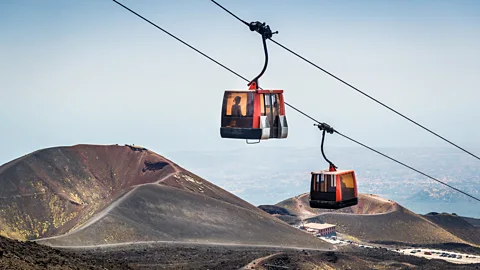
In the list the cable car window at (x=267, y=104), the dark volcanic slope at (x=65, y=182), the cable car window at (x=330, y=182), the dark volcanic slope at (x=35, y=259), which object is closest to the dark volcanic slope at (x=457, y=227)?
Answer: the dark volcanic slope at (x=65, y=182)

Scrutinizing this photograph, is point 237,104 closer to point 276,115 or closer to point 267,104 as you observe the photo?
point 267,104

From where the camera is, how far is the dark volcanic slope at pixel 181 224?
10569 centimetres

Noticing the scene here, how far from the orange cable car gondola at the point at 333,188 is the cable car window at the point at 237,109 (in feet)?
14.8

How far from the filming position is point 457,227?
170875 millimetres

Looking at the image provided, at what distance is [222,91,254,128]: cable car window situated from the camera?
1056 inches

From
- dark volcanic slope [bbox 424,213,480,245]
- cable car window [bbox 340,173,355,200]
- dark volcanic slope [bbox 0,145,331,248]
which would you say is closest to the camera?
cable car window [bbox 340,173,355,200]

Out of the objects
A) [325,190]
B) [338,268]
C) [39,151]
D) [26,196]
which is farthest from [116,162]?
[325,190]

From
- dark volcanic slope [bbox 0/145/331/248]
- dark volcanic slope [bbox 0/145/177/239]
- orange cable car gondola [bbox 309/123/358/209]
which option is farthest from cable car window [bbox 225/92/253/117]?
dark volcanic slope [bbox 0/145/177/239]

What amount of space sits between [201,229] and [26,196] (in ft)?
126

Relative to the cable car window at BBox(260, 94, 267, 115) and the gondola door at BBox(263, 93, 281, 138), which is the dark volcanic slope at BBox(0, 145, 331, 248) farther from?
the cable car window at BBox(260, 94, 267, 115)

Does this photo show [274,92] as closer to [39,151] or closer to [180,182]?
[180,182]

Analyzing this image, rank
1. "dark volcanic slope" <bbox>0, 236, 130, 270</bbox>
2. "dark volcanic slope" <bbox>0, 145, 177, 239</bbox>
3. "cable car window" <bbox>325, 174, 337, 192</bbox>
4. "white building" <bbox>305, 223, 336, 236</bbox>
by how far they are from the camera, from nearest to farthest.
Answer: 1. "cable car window" <bbox>325, 174, 337, 192</bbox>
2. "dark volcanic slope" <bbox>0, 236, 130, 270</bbox>
3. "dark volcanic slope" <bbox>0, 145, 177, 239</bbox>
4. "white building" <bbox>305, 223, 336, 236</bbox>

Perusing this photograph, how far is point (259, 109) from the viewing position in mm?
26859

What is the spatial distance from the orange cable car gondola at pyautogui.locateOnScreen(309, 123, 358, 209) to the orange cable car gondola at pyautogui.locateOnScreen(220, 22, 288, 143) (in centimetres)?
325
